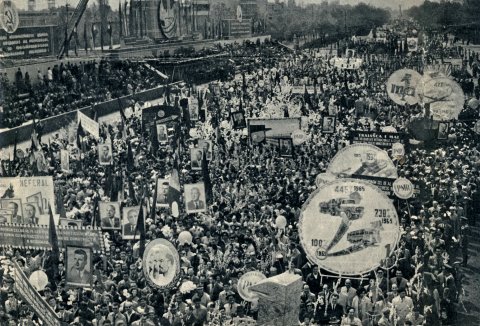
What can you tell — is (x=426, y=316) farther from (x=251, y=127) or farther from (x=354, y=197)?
(x=251, y=127)

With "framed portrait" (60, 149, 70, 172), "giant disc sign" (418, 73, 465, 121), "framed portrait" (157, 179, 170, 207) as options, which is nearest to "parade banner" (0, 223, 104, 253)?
"framed portrait" (157, 179, 170, 207)

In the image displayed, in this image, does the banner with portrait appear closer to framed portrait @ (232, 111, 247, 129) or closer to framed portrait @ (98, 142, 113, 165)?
framed portrait @ (98, 142, 113, 165)

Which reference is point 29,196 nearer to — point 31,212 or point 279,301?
point 31,212

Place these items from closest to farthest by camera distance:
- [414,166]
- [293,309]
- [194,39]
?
[293,309] < [414,166] < [194,39]

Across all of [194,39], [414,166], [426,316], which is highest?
[194,39]

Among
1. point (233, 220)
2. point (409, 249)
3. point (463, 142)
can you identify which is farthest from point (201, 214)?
point (463, 142)
